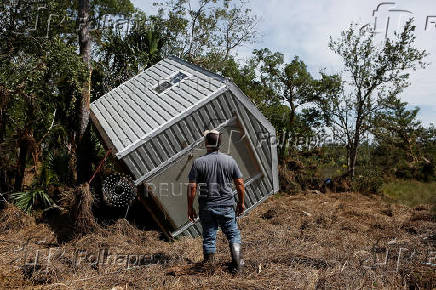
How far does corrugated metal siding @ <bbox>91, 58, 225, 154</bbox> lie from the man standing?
2653mm

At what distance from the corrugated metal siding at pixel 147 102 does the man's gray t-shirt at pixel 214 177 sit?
262cm

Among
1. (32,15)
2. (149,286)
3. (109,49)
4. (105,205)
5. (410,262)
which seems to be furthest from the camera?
(109,49)

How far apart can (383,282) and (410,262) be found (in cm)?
106

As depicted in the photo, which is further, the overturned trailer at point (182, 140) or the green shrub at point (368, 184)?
the green shrub at point (368, 184)

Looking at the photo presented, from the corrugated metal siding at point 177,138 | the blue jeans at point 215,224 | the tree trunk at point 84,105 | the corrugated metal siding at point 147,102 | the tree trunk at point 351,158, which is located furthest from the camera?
the tree trunk at point 351,158

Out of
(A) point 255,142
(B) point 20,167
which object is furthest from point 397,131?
(B) point 20,167

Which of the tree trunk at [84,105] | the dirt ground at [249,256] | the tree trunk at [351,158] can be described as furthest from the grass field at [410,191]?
the tree trunk at [84,105]

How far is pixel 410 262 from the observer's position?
5.80m

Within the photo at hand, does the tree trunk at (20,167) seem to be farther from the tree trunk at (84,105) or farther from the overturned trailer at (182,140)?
the overturned trailer at (182,140)

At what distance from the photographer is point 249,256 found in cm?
611

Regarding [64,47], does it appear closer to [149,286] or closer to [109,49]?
[149,286]

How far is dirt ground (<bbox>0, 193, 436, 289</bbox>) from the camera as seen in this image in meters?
5.04

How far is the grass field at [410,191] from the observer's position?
13.9m

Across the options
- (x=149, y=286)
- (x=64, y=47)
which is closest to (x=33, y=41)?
(x=64, y=47)
